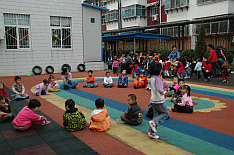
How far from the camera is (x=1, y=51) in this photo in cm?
1653

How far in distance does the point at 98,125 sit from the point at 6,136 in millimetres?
2032

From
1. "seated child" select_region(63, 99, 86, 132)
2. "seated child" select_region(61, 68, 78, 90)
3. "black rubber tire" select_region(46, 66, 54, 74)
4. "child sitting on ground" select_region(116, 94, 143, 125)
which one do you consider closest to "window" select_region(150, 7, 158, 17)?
"black rubber tire" select_region(46, 66, 54, 74)

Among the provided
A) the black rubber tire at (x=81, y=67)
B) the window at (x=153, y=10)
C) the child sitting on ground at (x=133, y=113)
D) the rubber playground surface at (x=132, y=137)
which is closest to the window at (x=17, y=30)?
the black rubber tire at (x=81, y=67)

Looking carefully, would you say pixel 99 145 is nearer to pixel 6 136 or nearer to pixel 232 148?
pixel 6 136

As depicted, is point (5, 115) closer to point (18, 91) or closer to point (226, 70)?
point (18, 91)

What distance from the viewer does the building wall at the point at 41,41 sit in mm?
16859

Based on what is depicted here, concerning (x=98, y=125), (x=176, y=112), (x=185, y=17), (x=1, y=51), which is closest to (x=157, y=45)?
(x=185, y=17)

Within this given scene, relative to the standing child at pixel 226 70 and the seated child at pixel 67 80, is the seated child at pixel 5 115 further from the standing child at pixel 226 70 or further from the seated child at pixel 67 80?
the standing child at pixel 226 70

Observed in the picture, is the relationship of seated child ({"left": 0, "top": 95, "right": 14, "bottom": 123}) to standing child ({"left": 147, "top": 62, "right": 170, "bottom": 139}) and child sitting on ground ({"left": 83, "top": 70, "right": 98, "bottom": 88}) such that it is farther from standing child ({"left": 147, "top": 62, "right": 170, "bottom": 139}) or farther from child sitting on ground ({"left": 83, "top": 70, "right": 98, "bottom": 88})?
child sitting on ground ({"left": 83, "top": 70, "right": 98, "bottom": 88})

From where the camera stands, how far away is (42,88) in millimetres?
9719

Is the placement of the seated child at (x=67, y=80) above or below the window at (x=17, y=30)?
below

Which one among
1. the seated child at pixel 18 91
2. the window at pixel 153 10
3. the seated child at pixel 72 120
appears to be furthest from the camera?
the window at pixel 153 10

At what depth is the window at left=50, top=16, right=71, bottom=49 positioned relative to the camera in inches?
739

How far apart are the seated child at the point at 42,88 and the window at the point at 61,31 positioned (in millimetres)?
9878
